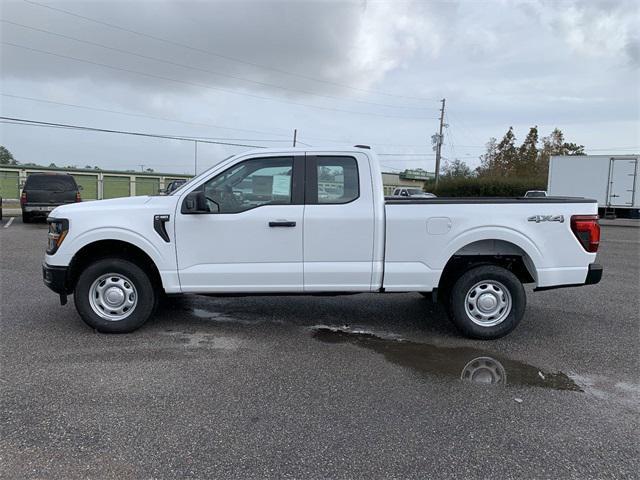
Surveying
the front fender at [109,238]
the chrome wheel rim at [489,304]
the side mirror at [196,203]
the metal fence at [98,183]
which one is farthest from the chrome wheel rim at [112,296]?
the metal fence at [98,183]

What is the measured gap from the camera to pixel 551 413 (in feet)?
12.0

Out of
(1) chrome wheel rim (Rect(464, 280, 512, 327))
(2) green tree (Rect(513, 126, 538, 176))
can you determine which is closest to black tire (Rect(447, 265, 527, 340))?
(1) chrome wheel rim (Rect(464, 280, 512, 327))

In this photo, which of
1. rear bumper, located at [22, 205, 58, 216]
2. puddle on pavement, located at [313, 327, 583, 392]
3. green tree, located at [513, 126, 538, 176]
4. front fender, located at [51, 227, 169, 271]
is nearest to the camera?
puddle on pavement, located at [313, 327, 583, 392]

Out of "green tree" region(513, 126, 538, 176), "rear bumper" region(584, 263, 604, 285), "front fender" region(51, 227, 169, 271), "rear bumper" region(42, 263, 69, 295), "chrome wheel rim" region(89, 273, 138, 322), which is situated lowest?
"chrome wheel rim" region(89, 273, 138, 322)

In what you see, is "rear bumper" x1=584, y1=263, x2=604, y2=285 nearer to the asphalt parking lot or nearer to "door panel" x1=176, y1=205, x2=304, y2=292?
the asphalt parking lot

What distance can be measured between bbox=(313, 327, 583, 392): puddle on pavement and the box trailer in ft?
68.9

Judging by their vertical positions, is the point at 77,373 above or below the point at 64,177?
below

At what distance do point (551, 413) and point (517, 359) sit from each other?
1.12 meters

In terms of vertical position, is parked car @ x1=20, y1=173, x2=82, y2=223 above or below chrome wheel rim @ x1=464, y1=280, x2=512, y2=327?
above

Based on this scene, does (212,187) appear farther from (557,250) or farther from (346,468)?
(557,250)

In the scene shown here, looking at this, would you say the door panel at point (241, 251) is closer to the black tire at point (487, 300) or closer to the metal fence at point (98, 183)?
the black tire at point (487, 300)

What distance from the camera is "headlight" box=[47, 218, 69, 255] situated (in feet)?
16.5

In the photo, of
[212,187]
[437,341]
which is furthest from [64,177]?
[437,341]

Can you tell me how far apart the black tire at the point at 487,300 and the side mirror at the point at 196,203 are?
2803 mm
